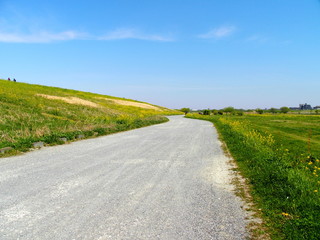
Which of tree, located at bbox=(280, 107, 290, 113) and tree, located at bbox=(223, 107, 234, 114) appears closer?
tree, located at bbox=(223, 107, 234, 114)

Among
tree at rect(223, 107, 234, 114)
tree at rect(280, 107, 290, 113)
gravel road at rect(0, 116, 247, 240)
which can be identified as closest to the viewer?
gravel road at rect(0, 116, 247, 240)

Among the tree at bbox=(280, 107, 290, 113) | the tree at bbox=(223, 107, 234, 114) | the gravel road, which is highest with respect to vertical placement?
the tree at bbox=(280, 107, 290, 113)

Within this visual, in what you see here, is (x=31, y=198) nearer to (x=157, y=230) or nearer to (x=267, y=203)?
(x=157, y=230)

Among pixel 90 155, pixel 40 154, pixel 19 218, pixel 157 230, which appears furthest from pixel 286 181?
pixel 40 154

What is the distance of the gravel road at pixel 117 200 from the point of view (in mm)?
3764

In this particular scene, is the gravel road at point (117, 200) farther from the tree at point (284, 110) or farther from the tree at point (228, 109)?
the tree at point (284, 110)

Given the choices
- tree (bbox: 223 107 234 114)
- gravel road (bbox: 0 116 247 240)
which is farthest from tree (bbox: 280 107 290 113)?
gravel road (bbox: 0 116 247 240)

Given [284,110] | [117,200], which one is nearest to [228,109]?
[284,110]

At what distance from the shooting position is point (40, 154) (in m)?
9.86

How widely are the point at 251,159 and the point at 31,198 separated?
7.02 metres

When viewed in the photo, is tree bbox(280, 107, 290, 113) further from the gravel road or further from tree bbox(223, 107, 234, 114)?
the gravel road

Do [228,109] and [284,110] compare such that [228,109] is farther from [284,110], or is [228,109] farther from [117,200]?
[117,200]

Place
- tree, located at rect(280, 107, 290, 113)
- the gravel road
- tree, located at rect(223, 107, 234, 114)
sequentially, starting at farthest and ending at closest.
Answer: tree, located at rect(280, 107, 290, 113) → tree, located at rect(223, 107, 234, 114) → the gravel road

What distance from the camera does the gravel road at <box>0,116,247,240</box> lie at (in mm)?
3764
